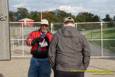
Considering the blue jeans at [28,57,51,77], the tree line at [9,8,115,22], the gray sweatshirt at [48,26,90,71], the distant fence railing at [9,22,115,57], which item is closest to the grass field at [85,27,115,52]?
the distant fence railing at [9,22,115,57]

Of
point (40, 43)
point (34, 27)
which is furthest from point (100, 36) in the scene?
point (40, 43)

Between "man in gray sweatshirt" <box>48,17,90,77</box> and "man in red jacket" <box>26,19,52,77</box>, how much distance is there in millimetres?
1368

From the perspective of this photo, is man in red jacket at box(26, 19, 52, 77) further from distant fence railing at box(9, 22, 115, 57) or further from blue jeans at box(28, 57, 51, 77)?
distant fence railing at box(9, 22, 115, 57)

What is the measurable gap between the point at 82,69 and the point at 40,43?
1.73 m

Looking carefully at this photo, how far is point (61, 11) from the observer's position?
53.1 metres

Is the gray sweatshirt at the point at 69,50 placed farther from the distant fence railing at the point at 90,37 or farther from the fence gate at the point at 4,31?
the distant fence railing at the point at 90,37

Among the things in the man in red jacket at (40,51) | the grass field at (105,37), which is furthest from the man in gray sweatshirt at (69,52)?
the grass field at (105,37)

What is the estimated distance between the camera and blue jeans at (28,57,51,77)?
8.55m

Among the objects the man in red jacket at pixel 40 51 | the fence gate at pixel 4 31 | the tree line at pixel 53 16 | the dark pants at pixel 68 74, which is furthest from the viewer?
the tree line at pixel 53 16

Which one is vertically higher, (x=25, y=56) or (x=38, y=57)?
(x=38, y=57)

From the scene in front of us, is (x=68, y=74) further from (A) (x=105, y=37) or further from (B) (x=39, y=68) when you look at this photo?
(A) (x=105, y=37)

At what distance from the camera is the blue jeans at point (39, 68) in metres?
8.55

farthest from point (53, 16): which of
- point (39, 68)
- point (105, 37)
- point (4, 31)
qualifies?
point (39, 68)

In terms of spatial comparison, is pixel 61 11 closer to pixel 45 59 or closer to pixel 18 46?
pixel 18 46
